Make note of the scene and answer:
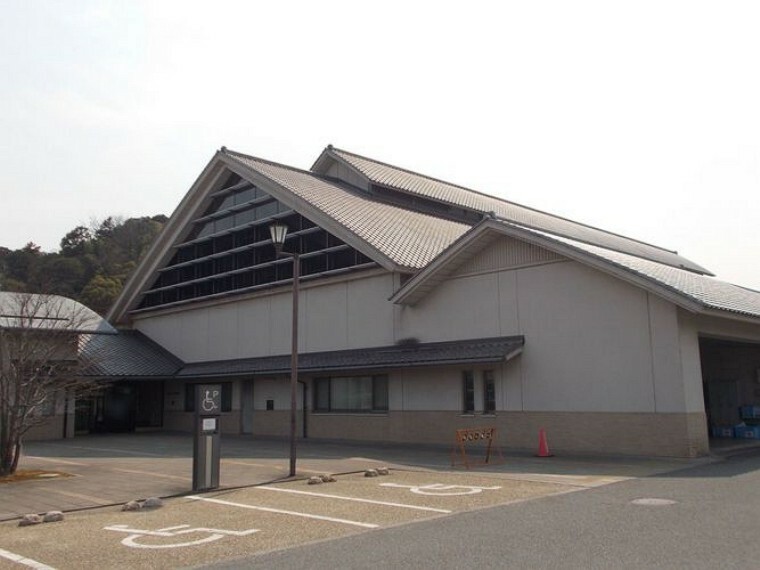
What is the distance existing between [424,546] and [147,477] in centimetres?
844

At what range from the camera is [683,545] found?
23.3 ft

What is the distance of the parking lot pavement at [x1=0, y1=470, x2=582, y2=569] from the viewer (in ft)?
24.7

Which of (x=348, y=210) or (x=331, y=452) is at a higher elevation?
(x=348, y=210)

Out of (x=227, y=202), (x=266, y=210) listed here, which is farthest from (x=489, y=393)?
(x=227, y=202)

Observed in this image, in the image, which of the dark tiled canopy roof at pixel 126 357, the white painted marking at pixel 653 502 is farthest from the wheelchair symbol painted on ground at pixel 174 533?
the dark tiled canopy roof at pixel 126 357

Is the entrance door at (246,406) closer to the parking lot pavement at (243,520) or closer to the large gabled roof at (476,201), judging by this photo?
the large gabled roof at (476,201)

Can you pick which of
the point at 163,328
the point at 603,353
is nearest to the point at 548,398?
the point at 603,353

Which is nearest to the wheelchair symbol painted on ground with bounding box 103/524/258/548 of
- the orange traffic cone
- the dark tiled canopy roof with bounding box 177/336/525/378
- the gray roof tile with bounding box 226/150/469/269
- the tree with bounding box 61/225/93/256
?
the orange traffic cone

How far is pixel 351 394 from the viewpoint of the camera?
927 inches

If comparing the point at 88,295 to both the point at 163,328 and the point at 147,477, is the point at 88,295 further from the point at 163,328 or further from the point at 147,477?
the point at 147,477

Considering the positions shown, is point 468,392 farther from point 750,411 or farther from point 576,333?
point 750,411

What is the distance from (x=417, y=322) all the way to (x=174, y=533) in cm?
1376

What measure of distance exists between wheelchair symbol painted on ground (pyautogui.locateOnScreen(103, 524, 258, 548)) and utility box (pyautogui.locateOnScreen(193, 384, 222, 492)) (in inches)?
111

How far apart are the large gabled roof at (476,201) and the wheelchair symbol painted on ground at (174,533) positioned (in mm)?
20837
